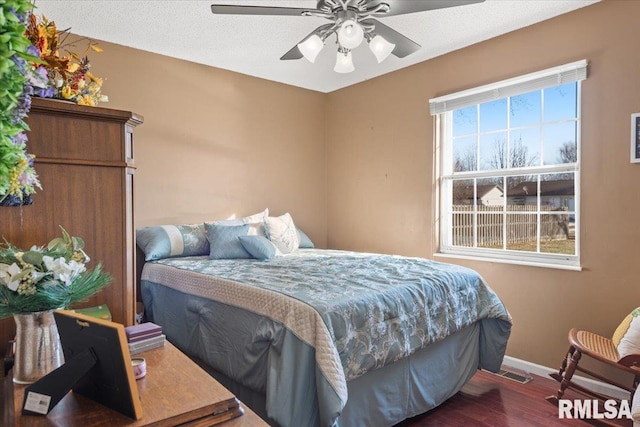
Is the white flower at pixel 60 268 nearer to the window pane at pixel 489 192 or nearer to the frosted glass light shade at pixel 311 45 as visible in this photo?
the frosted glass light shade at pixel 311 45

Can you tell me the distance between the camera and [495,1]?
8.71 ft

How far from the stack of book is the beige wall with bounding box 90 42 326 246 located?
2.51m

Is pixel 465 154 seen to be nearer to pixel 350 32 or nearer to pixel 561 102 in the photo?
pixel 561 102

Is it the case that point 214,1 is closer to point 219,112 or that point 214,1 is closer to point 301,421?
point 219,112

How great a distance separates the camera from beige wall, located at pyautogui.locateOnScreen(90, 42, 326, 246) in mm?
3496

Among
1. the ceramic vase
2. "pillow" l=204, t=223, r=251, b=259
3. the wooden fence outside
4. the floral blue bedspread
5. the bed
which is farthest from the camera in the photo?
"pillow" l=204, t=223, r=251, b=259

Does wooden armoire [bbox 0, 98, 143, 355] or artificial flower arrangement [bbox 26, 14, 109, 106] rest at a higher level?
artificial flower arrangement [bbox 26, 14, 109, 106]

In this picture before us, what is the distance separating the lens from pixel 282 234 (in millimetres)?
3746

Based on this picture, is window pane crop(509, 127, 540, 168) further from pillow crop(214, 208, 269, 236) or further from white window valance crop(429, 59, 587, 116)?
pillow crop(214, 208, 269, 236)

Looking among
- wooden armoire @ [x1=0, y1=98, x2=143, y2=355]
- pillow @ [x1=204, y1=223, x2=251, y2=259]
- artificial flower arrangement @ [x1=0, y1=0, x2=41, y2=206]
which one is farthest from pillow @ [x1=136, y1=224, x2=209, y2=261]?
artificial flower arrangement @ [x1=0, y1=0, x2=41, y2=206]

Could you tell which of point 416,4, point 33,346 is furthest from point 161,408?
point 416,4

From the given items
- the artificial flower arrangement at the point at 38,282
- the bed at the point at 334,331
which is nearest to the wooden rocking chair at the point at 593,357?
the bed at the point at 334,331

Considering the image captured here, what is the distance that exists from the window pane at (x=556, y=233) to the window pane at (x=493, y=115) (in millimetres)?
818

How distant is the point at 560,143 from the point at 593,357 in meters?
1.53
